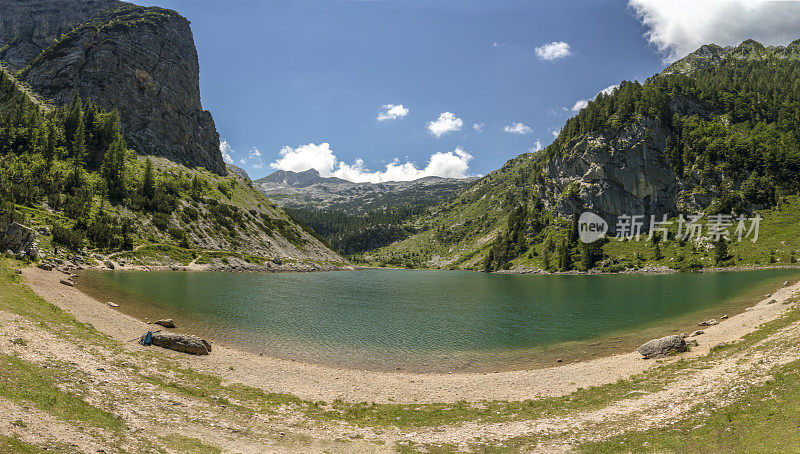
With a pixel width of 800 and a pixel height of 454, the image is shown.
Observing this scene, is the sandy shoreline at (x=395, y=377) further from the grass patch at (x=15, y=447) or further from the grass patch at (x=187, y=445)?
the grass patch at (x=15, y=447)

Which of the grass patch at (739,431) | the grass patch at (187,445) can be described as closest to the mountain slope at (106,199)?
the grass patch at (187,445)

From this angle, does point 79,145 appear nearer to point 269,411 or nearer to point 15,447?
point 269,411

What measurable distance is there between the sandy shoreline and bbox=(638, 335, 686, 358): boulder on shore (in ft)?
3.16

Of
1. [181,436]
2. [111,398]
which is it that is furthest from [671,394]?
[111,398]

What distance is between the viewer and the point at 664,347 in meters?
30.0

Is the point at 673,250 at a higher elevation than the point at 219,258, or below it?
higher

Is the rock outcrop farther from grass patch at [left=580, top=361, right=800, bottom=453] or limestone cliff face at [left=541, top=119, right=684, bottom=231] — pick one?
limestone cliff face at [left=541, top=119, right=684, bottom=231]

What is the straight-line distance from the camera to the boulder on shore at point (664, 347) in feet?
97.6

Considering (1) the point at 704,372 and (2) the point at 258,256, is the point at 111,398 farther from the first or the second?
(2) the point at 258,256

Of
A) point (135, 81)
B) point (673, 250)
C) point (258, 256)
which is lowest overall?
point (258, 256)

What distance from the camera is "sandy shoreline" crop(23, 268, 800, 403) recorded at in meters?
23.5

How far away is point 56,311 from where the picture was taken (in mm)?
29531

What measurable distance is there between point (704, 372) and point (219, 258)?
12772cm

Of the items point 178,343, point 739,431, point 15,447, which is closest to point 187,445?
point 15,447
